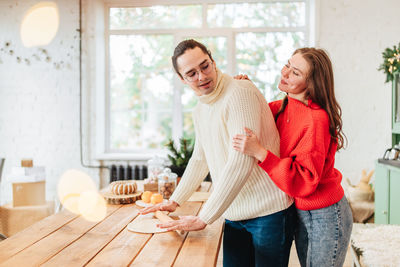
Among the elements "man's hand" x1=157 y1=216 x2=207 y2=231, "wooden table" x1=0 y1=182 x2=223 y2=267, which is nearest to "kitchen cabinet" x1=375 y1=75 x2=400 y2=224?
"wooden table" x1=0 y1=182 x2=223 y2=267

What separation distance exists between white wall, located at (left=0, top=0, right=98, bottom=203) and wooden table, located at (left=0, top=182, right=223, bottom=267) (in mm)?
2956

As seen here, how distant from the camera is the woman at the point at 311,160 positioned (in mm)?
1250

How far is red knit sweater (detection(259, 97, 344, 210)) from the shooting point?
1.25 m

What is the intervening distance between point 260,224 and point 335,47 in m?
3.32

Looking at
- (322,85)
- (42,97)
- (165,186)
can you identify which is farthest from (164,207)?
(42,97)

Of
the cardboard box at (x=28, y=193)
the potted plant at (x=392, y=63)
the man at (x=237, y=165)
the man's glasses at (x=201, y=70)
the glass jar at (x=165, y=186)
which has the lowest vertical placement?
the cardboard box at (x=28, y=193)

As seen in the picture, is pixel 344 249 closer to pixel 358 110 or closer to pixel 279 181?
pixel 279 181

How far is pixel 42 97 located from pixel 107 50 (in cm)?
100

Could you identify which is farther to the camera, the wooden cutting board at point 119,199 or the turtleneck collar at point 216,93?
the wooden cutting board at point 119,199

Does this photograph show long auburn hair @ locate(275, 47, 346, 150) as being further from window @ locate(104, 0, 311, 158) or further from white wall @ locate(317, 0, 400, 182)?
window @ locate(104, 0, 311, 158)

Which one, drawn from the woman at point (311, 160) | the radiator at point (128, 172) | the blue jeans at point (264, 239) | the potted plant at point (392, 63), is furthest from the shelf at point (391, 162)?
the radiator at point (128, 172)

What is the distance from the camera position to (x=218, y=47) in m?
4.52

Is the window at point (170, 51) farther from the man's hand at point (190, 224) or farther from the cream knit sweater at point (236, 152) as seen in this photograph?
the man's hand at point (190, 224)

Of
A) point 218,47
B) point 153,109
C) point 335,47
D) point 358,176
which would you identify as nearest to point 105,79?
point 153,109
